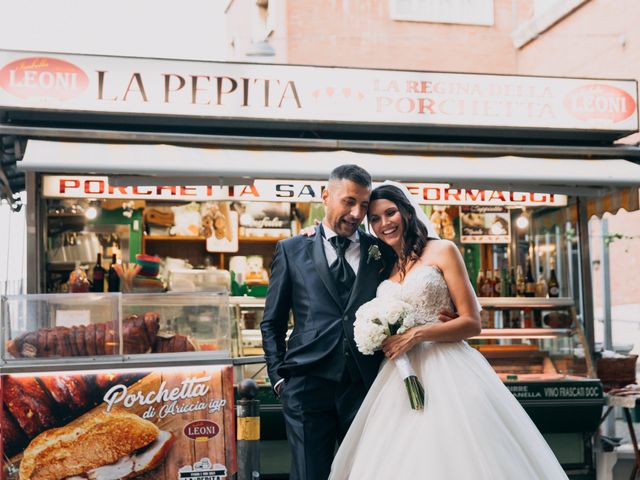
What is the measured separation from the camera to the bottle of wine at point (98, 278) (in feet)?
28.8

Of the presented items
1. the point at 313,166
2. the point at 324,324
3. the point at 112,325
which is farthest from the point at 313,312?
the point at 313,166

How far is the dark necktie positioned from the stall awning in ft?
8.52

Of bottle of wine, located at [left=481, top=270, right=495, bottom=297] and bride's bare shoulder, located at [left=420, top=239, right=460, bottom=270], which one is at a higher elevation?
bride's bare shoulder, located at [left=420, top=239, right=460, bottom=270]

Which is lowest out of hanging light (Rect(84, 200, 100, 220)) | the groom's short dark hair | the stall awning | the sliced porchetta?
the sliced porchetta

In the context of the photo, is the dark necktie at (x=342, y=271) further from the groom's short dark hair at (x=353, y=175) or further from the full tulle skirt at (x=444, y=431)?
the full tulle skirt at (x=444, y=431)

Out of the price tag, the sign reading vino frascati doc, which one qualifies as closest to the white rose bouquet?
the price tag

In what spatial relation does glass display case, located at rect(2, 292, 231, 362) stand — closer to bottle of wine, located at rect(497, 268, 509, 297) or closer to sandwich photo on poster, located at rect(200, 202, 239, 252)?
sandwich photo on poster, located at rect(200, 202, 239, 252)

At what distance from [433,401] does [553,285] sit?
5694 millimetres

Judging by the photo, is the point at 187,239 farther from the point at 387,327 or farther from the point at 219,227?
the point at 387,327

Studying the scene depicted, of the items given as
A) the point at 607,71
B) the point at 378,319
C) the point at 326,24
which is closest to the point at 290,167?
the point at 378,319

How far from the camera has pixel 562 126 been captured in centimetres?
813

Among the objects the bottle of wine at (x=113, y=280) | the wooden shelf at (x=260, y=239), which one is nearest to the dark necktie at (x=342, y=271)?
the bottle of wine at (x=113, y=280)

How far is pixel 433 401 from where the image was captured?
4047 mm

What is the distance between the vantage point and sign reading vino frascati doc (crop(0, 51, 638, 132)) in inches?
281
